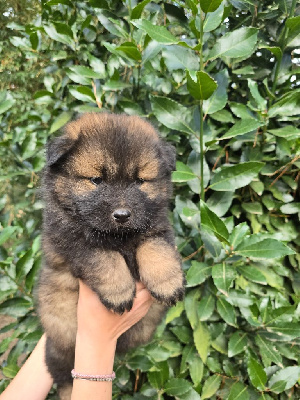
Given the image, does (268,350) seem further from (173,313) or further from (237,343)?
(173,313)

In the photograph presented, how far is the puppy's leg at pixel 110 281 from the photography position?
158 cm

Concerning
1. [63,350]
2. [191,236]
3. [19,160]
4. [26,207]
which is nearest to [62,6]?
[19,160]

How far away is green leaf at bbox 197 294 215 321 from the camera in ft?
6.80

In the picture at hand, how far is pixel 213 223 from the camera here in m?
1.76

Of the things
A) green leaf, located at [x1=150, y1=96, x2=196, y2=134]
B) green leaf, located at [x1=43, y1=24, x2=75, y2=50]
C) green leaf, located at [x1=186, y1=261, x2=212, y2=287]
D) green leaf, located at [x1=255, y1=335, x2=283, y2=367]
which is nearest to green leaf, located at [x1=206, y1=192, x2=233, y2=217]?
green leaf, located at [x1=186, y1=261, x2=212, y2=287]

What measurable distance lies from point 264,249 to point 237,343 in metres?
0.69

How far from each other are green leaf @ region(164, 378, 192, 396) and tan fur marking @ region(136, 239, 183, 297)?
→ 0.85 meters

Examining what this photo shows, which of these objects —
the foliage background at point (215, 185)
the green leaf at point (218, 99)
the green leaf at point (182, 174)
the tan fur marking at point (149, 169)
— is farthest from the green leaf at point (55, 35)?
the tan fur marking at point (149, 169)

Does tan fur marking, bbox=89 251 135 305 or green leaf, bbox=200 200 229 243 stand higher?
green leaf, bbox=200 200 229 243

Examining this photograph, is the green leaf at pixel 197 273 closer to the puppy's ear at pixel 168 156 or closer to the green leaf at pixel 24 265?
the puppy's ear at pixel 168 156

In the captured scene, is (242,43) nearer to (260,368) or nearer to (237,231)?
(237,231)

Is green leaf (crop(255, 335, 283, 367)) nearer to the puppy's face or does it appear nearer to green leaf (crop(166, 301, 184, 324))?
green leaf (crop(166, 301, 184, 324))

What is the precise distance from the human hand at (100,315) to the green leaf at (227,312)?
0.54 m

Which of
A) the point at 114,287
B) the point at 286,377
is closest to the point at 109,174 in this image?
the point at 114,287
